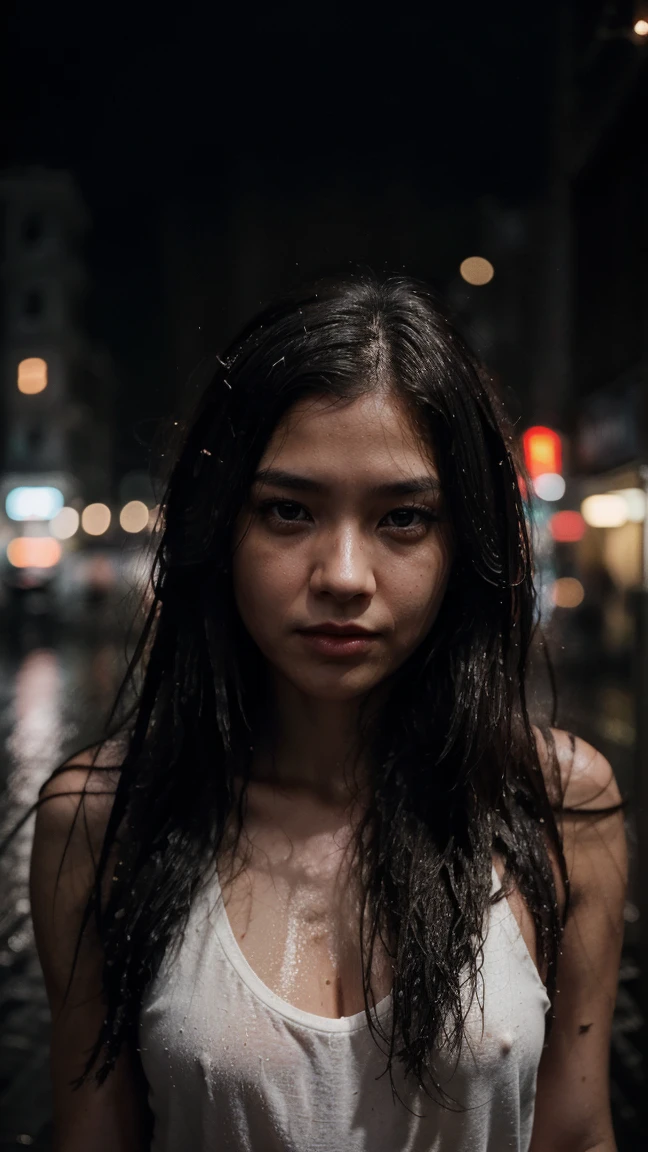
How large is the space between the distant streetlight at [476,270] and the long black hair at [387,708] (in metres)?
1.35

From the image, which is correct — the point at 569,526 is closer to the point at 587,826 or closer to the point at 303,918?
the point at 587,826

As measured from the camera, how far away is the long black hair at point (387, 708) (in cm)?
123

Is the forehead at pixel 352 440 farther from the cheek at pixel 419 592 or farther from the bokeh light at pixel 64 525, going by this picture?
the bokeh light at pixel 64 525

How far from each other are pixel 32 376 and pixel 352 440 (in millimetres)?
5553

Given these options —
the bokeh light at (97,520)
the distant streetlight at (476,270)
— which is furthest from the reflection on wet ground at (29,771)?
the distant streetlight at (476,270)

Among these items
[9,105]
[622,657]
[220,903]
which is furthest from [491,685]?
[622,657]

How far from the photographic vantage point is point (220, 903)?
126 cm

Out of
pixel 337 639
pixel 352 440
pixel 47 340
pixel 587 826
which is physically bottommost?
pixel 587 826

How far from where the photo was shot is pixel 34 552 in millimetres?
9898

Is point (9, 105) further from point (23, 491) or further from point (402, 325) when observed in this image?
point (23, 491)

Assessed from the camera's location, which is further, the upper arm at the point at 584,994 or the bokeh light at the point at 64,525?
the bokeh light at the point at 64,525

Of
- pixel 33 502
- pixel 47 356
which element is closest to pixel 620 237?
pixel 47 356

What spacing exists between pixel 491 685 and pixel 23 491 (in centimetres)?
724

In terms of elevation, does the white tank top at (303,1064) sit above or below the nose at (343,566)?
below
